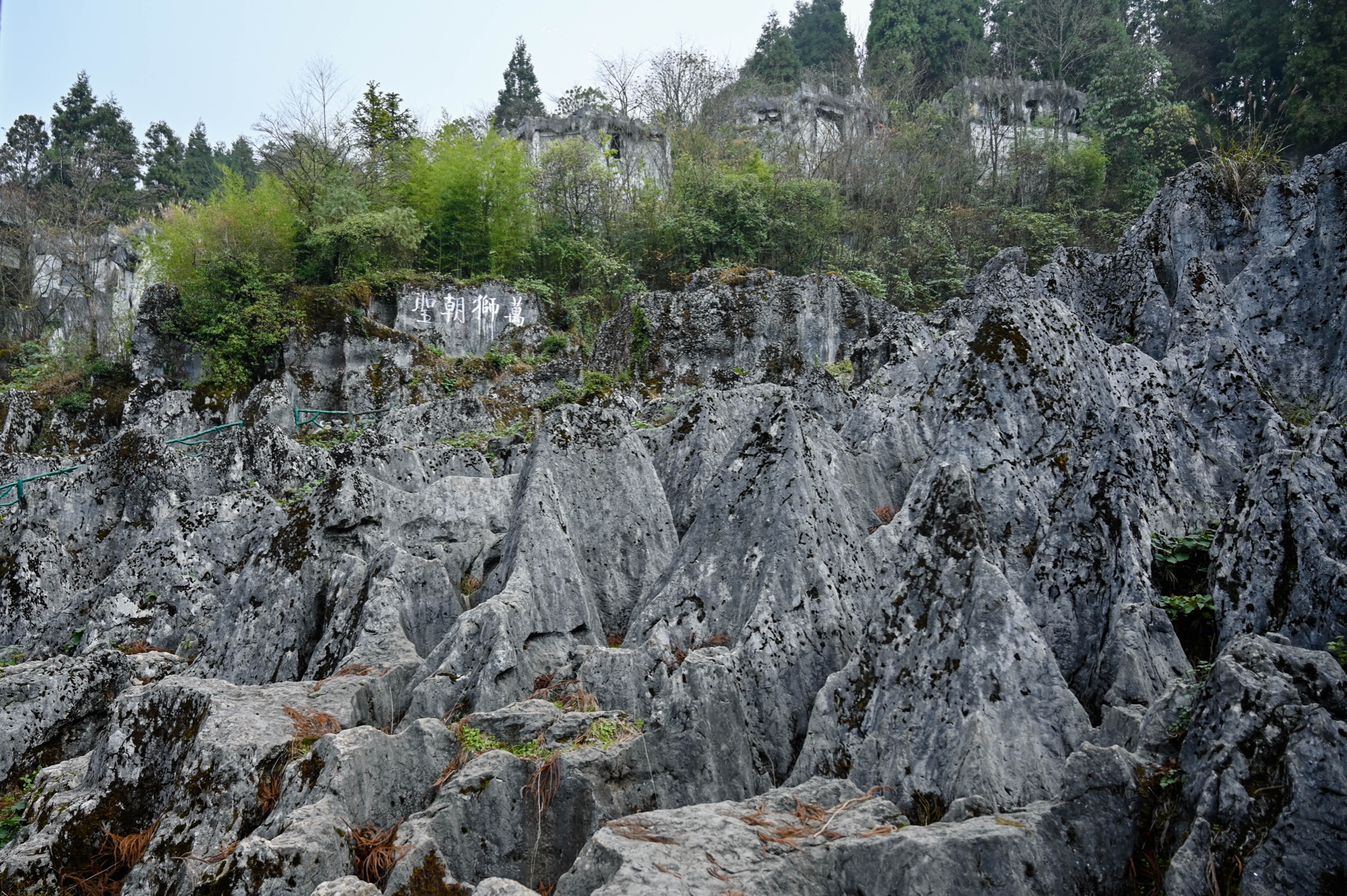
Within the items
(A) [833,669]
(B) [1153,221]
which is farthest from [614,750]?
(B) [1153,221]

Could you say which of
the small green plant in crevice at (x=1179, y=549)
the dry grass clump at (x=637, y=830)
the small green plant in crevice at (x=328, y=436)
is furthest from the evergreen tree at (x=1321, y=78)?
the dry grass clump at (x=637, y=830)

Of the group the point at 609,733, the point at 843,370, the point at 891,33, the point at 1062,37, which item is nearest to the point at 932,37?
the point at 891,33

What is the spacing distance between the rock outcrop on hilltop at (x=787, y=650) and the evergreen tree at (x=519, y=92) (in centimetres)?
4343

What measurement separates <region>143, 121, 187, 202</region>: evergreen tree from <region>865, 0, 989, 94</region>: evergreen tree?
126ft

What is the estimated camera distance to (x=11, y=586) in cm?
1248

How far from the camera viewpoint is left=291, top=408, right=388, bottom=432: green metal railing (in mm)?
22141

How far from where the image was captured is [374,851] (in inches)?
186

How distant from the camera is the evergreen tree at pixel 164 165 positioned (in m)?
45.9

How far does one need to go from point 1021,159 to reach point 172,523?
31.3 meters

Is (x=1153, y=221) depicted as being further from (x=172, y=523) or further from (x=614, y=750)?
(x=172, y=523)

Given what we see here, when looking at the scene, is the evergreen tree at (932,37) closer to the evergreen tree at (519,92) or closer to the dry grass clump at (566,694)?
the evergreen tree at (519,92)

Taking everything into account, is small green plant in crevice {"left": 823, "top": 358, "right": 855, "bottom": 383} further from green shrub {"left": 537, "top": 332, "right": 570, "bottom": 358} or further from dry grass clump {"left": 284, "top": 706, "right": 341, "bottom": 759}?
dry grass clump {"left": 284, "top": 706, "right": 341, "bottom": 759}

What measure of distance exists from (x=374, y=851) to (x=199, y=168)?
56669 millimetres

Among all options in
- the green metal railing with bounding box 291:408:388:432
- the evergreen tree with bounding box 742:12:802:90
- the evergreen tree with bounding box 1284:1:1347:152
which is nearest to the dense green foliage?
the evergreen tree with bounding box 1284:1:1347:152
